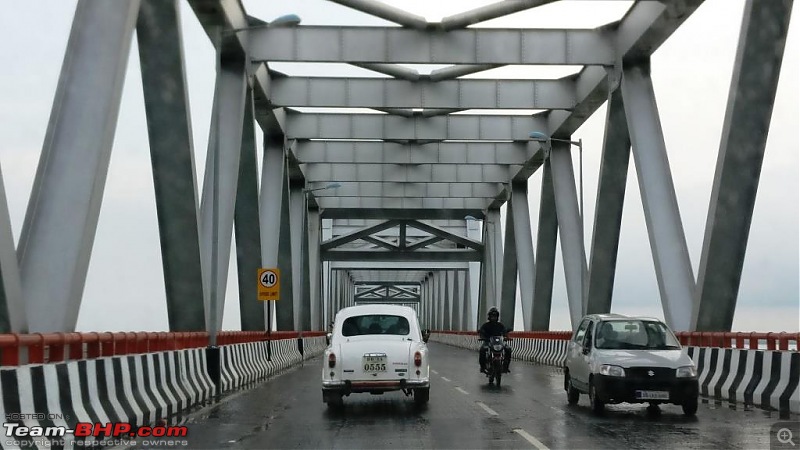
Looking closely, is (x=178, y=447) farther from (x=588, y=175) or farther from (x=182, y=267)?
(x=588, y=175)

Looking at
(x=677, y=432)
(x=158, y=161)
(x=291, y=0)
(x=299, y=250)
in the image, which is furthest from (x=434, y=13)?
(x=299, y=250)

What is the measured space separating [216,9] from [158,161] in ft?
14.3

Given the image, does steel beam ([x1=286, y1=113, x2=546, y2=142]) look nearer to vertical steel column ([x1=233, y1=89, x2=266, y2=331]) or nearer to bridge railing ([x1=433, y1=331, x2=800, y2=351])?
vertical steel column ([x1=233, y1=89, x2=266, y2=331])

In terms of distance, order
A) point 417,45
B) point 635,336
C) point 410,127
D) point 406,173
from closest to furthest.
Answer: point 635,336 < point 417,45 < point 410,127 < point 406,173

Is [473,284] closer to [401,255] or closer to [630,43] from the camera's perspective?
[401,255]

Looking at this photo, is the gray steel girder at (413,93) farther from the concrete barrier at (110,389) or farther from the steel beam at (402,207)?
the steel beam at (402,207)

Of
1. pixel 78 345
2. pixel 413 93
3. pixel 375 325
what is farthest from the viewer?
pixel 413 93

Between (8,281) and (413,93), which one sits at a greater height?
(413,93)

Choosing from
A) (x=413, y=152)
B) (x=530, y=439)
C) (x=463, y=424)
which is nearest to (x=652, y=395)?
(x=463, y=424)

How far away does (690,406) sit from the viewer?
46.5 feet

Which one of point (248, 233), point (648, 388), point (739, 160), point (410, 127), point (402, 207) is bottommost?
point (648, 388)

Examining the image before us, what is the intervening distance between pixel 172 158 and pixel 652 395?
11.9 meters

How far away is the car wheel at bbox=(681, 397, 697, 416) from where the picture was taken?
555 inches

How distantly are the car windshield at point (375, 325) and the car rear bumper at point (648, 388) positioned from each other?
346cm
